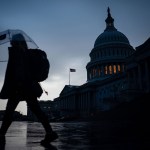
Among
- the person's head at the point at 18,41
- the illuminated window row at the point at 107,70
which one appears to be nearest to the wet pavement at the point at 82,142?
the person's head at the point at 18,41

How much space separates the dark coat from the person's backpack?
9cm

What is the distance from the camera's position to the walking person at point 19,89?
4789 mm

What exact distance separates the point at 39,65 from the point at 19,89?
0.64 meters

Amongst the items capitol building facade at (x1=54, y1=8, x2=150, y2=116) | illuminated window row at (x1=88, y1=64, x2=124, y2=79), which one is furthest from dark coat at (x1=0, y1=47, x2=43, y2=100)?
illuminated window row at (x1=88, y1=64, x2=124, y2=79)

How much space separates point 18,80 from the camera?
15.6 ft

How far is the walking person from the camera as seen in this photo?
15.7ft

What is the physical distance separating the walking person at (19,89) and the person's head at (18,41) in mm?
42

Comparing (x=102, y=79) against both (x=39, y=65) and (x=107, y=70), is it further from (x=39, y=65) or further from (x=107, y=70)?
(x=39, y=65)

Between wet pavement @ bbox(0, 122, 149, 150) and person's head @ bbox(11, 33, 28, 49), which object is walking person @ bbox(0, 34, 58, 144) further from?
wet pavement @ bbox(0, 122, 149, 150)

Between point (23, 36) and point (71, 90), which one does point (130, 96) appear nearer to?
point (23, 36)

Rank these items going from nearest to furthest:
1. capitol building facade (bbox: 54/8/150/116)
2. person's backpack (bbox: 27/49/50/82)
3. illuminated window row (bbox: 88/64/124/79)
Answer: person's backpack (bbox: 27/49/50/82)
capitol building facade (bbox: 54/8/150/116)
illuminated window row (bbox: 88/64/124/79)

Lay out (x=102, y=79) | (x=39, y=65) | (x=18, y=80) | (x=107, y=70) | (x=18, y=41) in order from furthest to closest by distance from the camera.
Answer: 1. (x=107, y=70)
2. (x=102, y=79)
3. (x=18, y=41)
4. (x=39, y=65)
5. (x=18, y=80)

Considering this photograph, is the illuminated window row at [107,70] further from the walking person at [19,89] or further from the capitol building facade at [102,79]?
the walking person at [19,89]

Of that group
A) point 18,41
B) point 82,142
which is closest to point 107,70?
point 18,41
